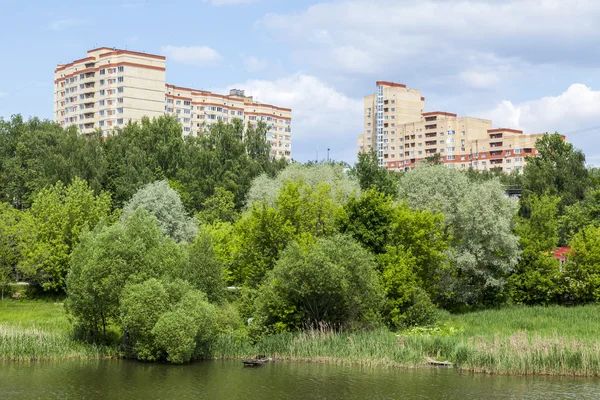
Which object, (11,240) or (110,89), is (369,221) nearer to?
(11,240)

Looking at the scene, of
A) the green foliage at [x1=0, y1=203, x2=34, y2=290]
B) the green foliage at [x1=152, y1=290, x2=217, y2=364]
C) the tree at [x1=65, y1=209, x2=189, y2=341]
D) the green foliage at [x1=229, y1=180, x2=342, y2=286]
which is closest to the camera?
the green foliage at [x1=152, y1=290, x2=217, y2=364]

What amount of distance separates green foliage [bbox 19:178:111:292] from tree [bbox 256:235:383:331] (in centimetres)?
2833

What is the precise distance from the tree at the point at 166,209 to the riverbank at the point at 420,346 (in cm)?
2300

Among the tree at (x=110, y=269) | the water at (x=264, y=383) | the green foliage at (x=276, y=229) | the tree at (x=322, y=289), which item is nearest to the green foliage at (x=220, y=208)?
the green foliage at (x=276, y=229)

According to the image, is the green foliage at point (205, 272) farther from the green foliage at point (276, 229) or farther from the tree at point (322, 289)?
the green foliage at point (276, 229)

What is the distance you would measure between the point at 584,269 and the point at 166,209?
147 ft

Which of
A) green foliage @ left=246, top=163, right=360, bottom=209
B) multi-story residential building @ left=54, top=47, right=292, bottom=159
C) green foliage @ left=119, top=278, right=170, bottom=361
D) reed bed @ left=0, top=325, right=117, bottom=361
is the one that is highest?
multi-story residential building @ left=54, top=47, right=292, bottom=159

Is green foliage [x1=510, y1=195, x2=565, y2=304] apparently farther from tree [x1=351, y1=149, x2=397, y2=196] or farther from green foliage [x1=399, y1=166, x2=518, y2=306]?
tree [x1=351, y1=149, x2=397, y2=196]

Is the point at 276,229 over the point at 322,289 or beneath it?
over

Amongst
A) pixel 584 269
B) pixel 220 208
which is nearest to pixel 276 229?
pixel 584 269

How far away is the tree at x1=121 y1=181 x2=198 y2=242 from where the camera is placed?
276 ft

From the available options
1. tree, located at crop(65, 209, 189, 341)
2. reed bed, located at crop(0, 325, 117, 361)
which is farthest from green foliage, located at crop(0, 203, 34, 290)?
reed bed, located at crop(0, 325, 117, 361)

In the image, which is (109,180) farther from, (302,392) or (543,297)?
(302,392)

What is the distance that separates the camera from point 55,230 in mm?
79812
